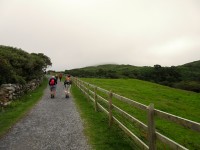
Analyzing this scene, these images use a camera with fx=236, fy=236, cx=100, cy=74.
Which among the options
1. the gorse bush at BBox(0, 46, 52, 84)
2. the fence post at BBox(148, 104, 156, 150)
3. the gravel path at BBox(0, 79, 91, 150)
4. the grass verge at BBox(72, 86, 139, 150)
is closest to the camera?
the fence post at BBox(148, 104, 156, 150)

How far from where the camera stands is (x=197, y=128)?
4.11 m

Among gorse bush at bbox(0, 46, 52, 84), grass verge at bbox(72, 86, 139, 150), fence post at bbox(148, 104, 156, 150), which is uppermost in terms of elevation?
gorse bush at bbox(0, 46, 52, 84)

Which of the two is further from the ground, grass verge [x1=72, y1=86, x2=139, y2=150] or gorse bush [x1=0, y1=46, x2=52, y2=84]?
gorse bush [x1=0, y1=46, x2=52, y2=84]

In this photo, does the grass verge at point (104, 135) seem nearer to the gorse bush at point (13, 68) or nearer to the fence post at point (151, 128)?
the fence post at point (151, 128)

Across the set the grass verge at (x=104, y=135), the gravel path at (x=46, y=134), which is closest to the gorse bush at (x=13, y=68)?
the gravel path at (x=46, y=134)

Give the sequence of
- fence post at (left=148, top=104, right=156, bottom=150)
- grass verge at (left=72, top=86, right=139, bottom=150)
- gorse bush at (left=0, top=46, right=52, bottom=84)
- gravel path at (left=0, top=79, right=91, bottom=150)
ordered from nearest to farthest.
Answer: fence post at (left=148, top=104, right=156, bottom=150)
grass verge at (left=72, top=86, right=139, bottom=150)
gravel path at (left=0, top=79, right=91, bottom=150)
gorse bush at (left=0, top=46, right=52, bottom=84)

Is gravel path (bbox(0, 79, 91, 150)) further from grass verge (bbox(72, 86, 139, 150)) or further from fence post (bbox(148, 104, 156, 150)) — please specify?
fence post (bbox(148, 104, 156, 150))

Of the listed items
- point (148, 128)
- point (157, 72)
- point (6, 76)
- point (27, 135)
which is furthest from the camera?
point (157, 72)

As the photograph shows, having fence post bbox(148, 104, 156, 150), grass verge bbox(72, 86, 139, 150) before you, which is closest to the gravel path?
grass verge bbox(72, 86, 139, 150)

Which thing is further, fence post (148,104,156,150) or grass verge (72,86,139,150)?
grass verge (72,86,139,150)

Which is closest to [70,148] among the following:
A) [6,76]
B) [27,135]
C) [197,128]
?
[27,135]

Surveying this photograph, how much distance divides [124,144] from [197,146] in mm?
4624

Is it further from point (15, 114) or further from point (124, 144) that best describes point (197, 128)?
point (15, 114)

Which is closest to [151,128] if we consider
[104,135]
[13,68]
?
[104,135]
